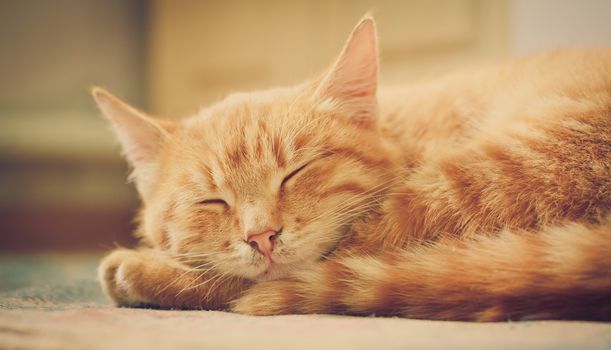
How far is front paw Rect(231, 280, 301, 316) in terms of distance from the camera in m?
1.15

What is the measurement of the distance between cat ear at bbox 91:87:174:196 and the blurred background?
214 cm

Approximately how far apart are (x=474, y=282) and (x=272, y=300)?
0.40 metres

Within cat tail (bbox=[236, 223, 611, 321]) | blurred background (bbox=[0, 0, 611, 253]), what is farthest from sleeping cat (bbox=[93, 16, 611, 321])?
blurred background (bbox=[0, 0, 611, 253])

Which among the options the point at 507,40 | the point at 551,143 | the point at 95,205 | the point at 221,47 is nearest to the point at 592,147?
the point at 551,143

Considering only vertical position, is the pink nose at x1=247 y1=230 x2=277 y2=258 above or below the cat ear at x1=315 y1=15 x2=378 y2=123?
below

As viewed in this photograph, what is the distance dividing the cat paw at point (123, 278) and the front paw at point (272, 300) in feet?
0.87

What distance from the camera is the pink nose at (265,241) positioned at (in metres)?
1.24

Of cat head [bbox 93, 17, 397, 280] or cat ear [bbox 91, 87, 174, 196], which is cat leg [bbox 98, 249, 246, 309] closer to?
cat head [bbox 93, 17, 397, 280]

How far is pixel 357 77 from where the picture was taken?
4.90ft

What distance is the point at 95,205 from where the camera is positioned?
4398 mm

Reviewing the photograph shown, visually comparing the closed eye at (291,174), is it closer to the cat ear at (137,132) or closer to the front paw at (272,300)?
the front paw at (272,300)

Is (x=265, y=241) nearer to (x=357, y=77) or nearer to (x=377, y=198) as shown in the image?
(x=377, y=198)

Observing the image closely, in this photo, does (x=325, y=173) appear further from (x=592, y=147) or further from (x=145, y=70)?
(x=145, y=70)

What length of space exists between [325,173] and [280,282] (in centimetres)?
31
